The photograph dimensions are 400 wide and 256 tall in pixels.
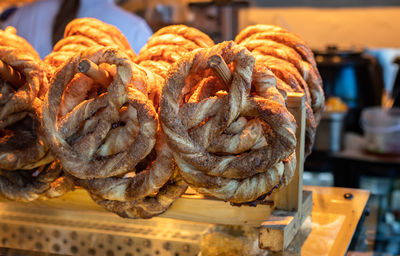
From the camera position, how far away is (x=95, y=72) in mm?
954

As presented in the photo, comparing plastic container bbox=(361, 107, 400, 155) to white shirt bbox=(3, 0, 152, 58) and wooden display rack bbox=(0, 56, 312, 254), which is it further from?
wooden display rack bbox=(0, 56, 312, 254)

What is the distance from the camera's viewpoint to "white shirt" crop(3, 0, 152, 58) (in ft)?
8.00

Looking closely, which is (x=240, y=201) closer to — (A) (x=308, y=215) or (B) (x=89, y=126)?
(B) (x=89, y=126)

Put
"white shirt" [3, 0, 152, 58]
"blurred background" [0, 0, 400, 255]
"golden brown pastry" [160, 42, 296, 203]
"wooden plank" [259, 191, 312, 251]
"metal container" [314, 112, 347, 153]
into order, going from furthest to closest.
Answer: "metal container" [314, 112, 347, 153], "blurred background" [0, 0, 400, 255], "white shirt" [3, 0, 152, 58], "wooden plank" [259, 191, 312, 251], "golden brown pastry" [160, 42, 296, 203]

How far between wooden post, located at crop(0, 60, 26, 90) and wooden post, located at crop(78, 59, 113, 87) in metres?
0.27

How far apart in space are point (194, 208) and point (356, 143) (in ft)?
9.11

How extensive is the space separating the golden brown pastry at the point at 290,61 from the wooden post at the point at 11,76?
1.96 ft

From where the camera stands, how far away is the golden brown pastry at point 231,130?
88 centimetres

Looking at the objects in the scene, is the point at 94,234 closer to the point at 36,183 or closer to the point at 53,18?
the point at 36,183

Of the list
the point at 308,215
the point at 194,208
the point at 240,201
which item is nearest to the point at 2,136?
the point at 194,208

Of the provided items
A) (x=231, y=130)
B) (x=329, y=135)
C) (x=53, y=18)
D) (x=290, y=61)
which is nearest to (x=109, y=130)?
(x=231, y=130)

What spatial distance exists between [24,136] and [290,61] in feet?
2.34

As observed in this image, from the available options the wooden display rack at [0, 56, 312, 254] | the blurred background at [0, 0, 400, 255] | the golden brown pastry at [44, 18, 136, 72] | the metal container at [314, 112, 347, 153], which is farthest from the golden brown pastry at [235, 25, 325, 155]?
the metal container at [314, 112, 347, 153]

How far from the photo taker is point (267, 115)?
88 centimetres
